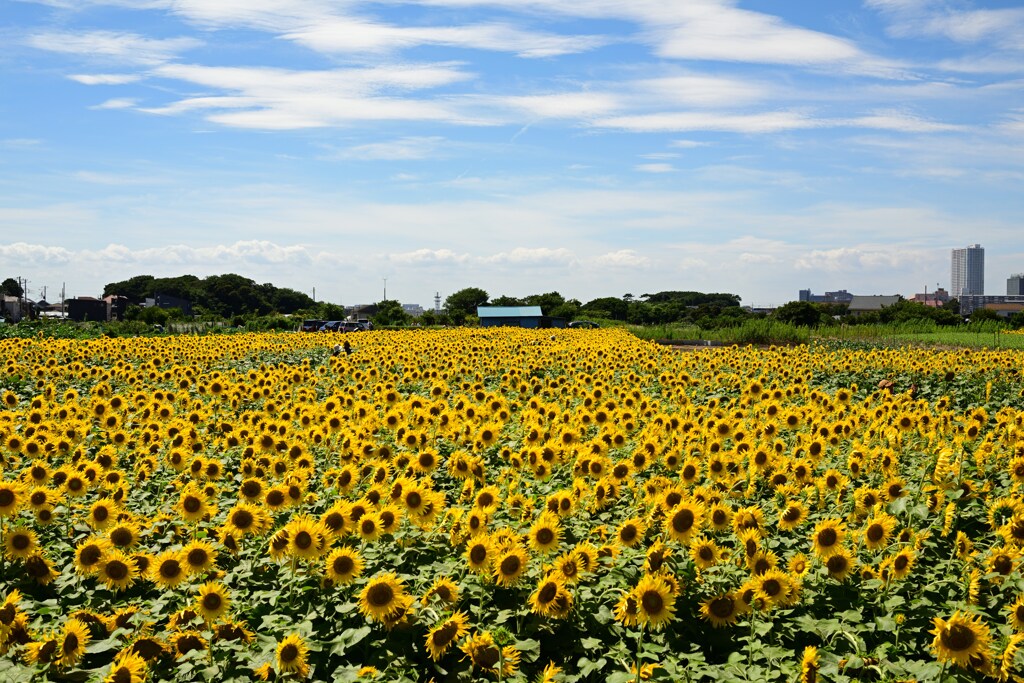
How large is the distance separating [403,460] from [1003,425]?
588cm

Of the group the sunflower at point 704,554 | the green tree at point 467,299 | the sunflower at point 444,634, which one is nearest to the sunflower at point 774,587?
the sunflower at point 704,554

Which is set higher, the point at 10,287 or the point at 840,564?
the point at 10,287

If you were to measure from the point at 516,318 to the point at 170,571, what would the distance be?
7466cm

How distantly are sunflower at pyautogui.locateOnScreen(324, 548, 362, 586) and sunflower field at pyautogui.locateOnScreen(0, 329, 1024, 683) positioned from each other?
0.02 metres

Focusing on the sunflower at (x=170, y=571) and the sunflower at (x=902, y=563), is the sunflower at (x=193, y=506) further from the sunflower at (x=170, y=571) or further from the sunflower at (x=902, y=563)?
the sunflower at (x=902, y=563)

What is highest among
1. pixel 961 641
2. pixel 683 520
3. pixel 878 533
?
pixel 683 520

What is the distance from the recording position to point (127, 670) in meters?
3.99

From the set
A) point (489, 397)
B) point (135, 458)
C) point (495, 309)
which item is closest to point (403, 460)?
point (135, 458)

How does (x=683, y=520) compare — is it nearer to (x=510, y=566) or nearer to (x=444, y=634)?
(x=510, y=566)

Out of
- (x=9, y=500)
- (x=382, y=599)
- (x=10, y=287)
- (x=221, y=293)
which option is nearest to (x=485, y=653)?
(x=382, y=599)

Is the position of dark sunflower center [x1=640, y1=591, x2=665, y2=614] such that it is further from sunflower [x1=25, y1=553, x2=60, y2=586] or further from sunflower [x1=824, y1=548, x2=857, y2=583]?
sunflower [x1=25, y1=553, x2=60, y2=586]

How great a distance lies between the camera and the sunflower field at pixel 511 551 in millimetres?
4355

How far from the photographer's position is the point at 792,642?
508 centimetres

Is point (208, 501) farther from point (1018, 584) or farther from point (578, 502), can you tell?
point (1018, 584)
